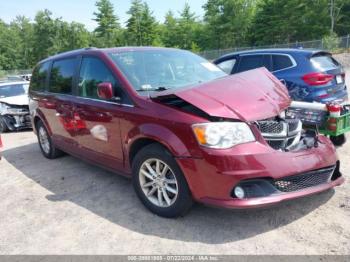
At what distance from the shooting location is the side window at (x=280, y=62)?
6321mm

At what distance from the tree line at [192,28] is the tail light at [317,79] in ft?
141

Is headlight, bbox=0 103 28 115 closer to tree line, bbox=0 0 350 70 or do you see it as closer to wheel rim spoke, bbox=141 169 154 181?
wheel rim spoke, bbox=141 169 154 181

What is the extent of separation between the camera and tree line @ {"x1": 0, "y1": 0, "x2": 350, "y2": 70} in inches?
1822

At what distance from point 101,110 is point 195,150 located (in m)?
1.61

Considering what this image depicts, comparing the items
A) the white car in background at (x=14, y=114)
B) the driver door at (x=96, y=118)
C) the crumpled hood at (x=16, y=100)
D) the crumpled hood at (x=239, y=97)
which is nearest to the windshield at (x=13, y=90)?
the crumpled hood at (x=16, y=100)

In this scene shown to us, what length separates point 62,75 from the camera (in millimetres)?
5383

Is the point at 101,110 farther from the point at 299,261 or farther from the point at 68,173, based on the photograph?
the point at 299,261

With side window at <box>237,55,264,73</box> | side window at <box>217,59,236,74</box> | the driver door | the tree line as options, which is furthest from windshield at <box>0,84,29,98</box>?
the tree line

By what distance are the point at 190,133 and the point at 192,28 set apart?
62345mm

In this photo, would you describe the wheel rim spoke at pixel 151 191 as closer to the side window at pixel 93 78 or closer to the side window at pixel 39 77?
the side window at pixel 93 78

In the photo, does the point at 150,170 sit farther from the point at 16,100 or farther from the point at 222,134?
the point at 16,100

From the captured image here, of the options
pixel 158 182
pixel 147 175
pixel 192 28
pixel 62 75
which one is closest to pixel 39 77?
pixel 62 75

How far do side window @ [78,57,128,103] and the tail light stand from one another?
138 inches

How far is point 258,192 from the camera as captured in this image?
3086 mm
